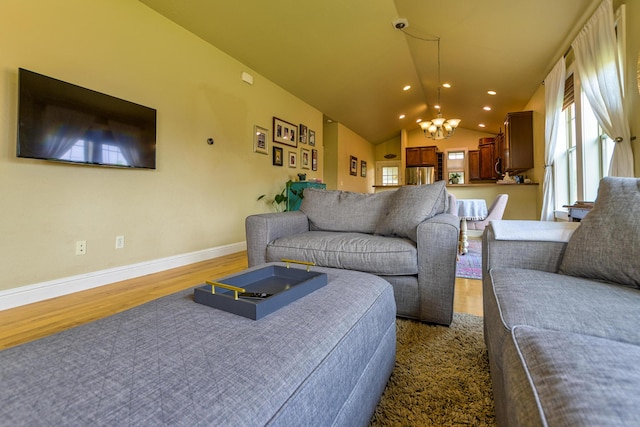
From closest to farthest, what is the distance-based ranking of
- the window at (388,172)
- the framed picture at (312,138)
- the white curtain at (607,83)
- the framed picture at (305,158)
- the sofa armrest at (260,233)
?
1. the sofa armrest at (260,233)
2. the white curtain at (607,83)
3. the framed picture at (305,158)
4. the framed picture at (312,138)
5. the window at (388,172)

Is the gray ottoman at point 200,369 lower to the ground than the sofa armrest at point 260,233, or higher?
lower

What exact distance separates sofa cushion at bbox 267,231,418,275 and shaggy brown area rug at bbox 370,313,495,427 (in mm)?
374

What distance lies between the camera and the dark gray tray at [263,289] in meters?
0.79

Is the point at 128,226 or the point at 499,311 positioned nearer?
the point at 499,311

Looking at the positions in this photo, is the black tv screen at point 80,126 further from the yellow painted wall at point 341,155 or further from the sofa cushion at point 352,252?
the yellow painted wall at point 341,155

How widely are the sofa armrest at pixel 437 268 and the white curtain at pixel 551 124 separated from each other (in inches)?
126

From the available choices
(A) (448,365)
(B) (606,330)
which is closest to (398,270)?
(A) (448,365)

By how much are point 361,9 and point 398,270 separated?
3.40 metres

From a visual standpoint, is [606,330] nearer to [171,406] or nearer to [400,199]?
[171,406]

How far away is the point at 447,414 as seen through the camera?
99 centimetres

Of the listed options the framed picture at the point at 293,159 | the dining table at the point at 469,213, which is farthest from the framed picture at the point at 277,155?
the dining table at the point at 469,213

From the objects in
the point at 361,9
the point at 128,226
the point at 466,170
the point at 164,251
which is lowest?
the point at 164,251

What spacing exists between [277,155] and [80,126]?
2.78 meters

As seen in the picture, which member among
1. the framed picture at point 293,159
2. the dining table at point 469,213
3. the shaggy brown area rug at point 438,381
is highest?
the framed picture at point 293,159
